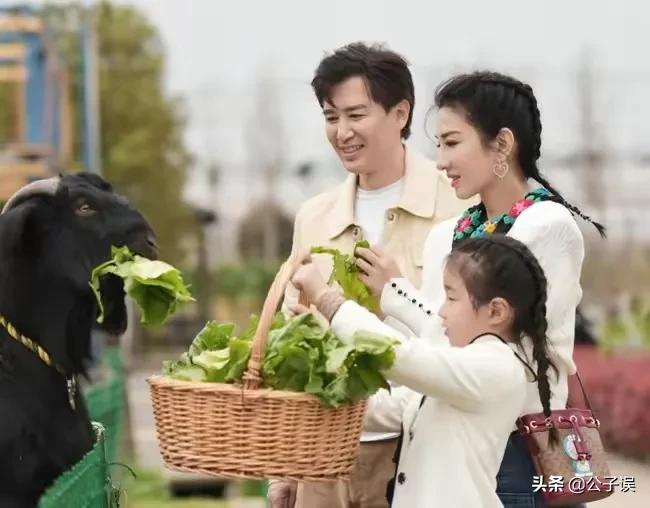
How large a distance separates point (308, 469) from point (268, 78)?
29.0 metres

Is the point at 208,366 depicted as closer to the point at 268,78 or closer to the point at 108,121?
the point at 108,121

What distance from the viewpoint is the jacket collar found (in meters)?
4.78

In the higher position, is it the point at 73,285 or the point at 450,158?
the point at 450,158

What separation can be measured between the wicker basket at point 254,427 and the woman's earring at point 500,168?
2.43 ft

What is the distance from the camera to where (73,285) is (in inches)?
185

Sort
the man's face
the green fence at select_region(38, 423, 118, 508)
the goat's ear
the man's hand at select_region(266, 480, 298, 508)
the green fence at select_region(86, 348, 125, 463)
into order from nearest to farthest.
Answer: the green fence at select_region(38, 423, 118, 508) < the goat's ear < the man's face < the man's hand at select_region(266, 480, 298, 508) < the green fence at select_region(86, 348, 125, 463)

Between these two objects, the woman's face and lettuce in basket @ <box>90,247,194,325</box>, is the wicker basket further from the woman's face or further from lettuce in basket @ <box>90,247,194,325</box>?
the woman's face

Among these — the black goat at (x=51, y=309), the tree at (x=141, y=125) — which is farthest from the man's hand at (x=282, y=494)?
the tree at (x=141, y=125)

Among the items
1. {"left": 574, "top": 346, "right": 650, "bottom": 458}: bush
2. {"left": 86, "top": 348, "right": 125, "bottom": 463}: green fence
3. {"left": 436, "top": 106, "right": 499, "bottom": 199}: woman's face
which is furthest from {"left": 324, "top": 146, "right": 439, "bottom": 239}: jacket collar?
{"left": 574, "top": 346, "right": 650, "bottom": 458}: bush

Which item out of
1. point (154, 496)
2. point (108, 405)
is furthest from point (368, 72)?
point (154, 496)

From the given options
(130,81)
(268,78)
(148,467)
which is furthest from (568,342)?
(268,78)

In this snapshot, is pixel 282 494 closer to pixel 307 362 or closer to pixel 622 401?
pixel 307 362

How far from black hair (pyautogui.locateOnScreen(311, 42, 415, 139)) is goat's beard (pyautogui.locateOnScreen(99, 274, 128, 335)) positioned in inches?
35.5

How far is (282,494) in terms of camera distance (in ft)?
15.9
